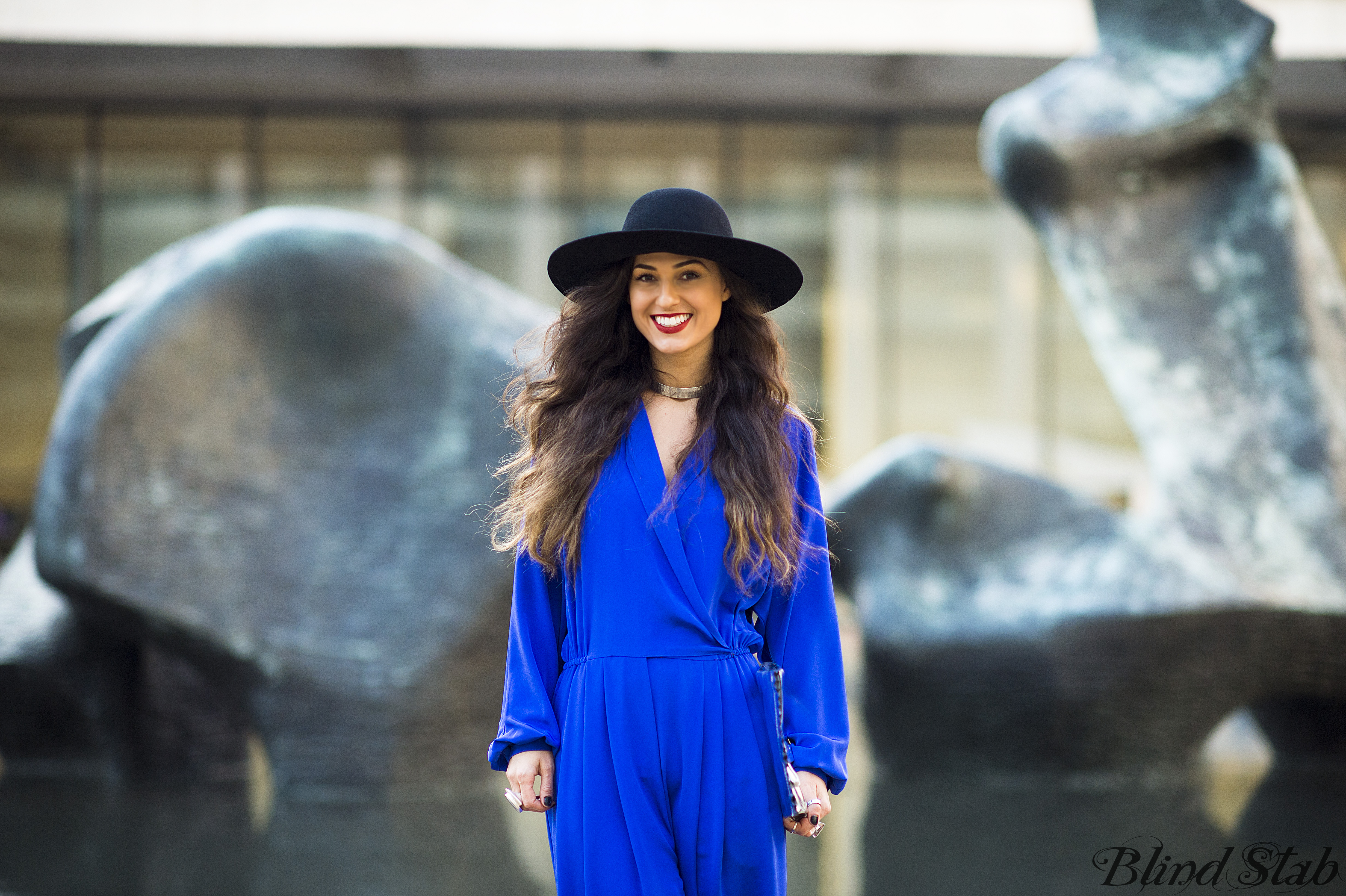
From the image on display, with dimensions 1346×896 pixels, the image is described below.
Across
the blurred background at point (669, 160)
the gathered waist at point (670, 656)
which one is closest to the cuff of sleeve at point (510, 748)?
the gathered waist at point (670, 656)

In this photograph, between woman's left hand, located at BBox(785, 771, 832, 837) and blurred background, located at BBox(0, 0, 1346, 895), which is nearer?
woman's left hand, located at BBox(785, 771, 832, 837)

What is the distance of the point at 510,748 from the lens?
194 centimetres

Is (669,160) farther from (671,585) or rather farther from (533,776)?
(533,776)

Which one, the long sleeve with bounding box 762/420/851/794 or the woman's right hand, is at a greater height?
the long sleeve with bounding box 762/420/851/794

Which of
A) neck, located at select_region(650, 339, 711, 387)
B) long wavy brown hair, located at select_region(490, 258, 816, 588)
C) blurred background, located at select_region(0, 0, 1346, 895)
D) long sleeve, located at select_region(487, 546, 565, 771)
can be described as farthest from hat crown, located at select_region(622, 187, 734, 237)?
blurred background, located at select_region(0, 0, 1346, 895)

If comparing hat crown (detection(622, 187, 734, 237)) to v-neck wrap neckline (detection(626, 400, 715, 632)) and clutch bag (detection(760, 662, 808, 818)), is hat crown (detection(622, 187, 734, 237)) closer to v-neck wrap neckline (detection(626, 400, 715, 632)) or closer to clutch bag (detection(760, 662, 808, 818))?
v-neck wrap neckline (detection(626, 400, 715, 632))

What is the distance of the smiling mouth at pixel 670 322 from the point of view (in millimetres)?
2012

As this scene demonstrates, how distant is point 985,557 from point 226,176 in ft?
33.7

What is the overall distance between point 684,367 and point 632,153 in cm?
1107

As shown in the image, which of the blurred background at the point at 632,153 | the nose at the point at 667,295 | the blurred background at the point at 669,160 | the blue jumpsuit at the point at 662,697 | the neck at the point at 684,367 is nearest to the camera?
the blue jumpsuit at the point at 662,697

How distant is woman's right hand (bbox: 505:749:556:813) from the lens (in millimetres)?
1902

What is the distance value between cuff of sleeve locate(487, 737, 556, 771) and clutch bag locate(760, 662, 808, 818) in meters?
0.37

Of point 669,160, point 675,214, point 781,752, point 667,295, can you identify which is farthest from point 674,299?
point 669,160

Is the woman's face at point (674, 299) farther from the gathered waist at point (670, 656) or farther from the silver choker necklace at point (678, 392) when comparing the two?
the gathered waist at point (670, 656)
